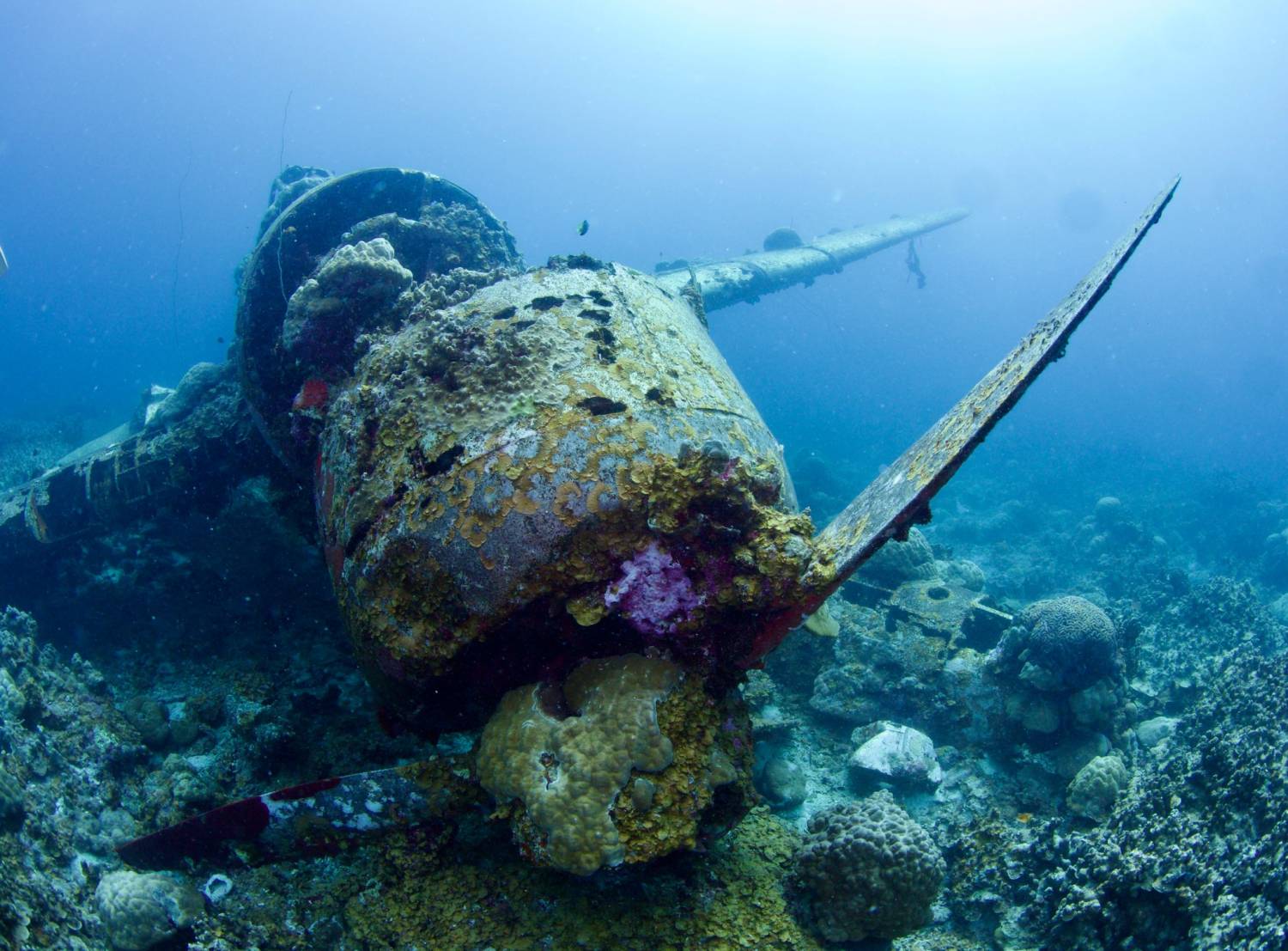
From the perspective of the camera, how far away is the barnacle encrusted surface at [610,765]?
249 cm

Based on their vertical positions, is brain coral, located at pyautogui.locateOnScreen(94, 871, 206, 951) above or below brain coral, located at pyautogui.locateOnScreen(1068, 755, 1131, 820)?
above

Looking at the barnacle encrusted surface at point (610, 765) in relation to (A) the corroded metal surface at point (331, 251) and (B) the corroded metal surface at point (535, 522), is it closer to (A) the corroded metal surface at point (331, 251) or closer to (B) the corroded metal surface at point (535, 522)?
(B) the corroded metal surface at point (535, 522)

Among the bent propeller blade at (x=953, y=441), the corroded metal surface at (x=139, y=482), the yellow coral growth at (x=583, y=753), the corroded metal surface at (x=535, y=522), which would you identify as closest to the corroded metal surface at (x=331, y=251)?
the corroded metal surface at (x=139, y=482)

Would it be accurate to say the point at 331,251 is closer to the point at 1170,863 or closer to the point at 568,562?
the point at 568,562

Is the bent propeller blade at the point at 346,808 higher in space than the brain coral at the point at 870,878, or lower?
higher

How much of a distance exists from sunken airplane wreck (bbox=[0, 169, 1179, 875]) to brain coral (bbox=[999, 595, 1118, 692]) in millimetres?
3866

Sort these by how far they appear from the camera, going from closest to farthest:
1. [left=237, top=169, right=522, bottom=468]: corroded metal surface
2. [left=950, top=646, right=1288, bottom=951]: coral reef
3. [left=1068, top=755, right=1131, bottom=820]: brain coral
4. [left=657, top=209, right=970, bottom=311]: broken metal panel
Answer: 1. [left=950, top=646, right=1288, bottom=951]: coral reef
2. [left=237, top=169, right=522, bottom=468]: corroded metal surface
3. [left=1068, top=755, right=1131, bottom=820]: brain coral
4. [left=657, top=209, right=970, bottom=311]: broken metal panel

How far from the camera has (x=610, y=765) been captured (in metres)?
2.55

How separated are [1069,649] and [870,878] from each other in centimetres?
372

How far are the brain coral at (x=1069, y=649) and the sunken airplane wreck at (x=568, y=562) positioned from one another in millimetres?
3866

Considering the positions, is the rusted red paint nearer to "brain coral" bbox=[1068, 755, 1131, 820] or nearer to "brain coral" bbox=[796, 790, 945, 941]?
"brain coral" bbox=[796, 790, 945, 941]

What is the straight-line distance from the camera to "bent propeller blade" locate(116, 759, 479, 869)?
118 inches

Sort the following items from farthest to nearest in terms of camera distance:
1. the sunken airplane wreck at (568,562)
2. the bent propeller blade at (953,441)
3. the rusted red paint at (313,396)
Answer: the rusted red paint at (313,396) < the sunken airplane wreck at (568,562) < the bent propeller blade at (953,441)

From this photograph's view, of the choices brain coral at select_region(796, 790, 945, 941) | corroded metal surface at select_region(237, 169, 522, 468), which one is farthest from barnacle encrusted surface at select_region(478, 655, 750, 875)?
corroded metal surface at select_region(237, 169, 522, 468)
